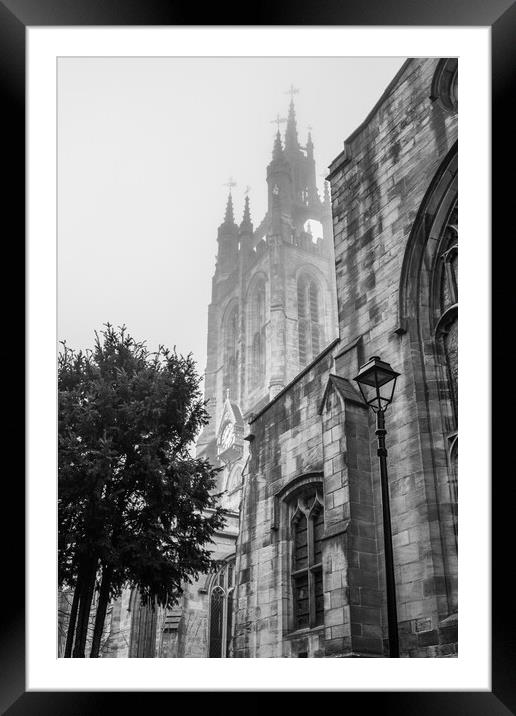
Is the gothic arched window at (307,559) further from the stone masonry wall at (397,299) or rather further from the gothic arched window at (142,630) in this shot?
the gothic arched window at (142,630)

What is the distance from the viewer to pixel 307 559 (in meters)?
10.8

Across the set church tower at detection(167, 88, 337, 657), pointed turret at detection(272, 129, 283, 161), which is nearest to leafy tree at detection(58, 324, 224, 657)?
church tower at detection(167, 88, 337, 657)

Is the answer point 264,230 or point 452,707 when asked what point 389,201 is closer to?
point 452,707

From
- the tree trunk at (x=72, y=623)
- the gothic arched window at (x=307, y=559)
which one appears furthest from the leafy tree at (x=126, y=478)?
the gothic arched window at (x=307, y=559)

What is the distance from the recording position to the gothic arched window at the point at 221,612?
66.6 ft

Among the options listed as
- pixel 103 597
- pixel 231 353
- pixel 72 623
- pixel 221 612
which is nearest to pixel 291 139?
pixel 231 353

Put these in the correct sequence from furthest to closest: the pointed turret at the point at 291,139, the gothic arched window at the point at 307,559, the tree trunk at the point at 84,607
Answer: the pointed turret at the point at 291,139 → the tree trunk at the point at 84,607 → the gothic arched window at the point at 307,559

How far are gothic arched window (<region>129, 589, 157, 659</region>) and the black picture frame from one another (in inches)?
603

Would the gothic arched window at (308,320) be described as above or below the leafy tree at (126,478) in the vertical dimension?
above

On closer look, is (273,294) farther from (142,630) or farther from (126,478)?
(126,478)

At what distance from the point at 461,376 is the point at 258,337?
44.9m

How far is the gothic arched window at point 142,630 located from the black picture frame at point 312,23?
1533 centimetres

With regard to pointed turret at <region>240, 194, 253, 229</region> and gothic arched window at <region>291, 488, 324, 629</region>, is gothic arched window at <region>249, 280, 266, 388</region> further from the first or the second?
gothic arched window at <region>291, 488, 324, 629</region>

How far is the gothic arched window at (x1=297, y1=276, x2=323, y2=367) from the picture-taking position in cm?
4875
